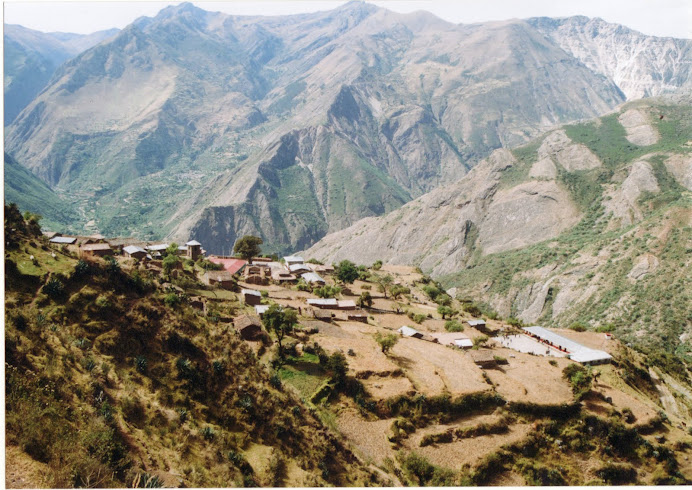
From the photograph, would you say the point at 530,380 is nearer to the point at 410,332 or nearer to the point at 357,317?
the point at 410,332

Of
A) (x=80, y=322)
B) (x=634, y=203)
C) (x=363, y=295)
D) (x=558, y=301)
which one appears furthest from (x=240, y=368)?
(x=634, y=203)

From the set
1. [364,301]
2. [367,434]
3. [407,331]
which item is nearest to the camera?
[367,434]

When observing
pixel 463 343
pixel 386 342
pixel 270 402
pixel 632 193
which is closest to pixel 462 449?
pixel 386 342

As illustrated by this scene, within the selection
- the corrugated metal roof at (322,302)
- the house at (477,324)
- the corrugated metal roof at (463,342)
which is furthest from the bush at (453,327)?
the corrugated metal roof at (322,302)

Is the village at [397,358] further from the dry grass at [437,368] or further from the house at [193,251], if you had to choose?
the house at [193,251]

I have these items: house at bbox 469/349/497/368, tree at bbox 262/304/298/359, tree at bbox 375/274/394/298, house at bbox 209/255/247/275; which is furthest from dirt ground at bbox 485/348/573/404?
house at bbox 209/255/247/275
